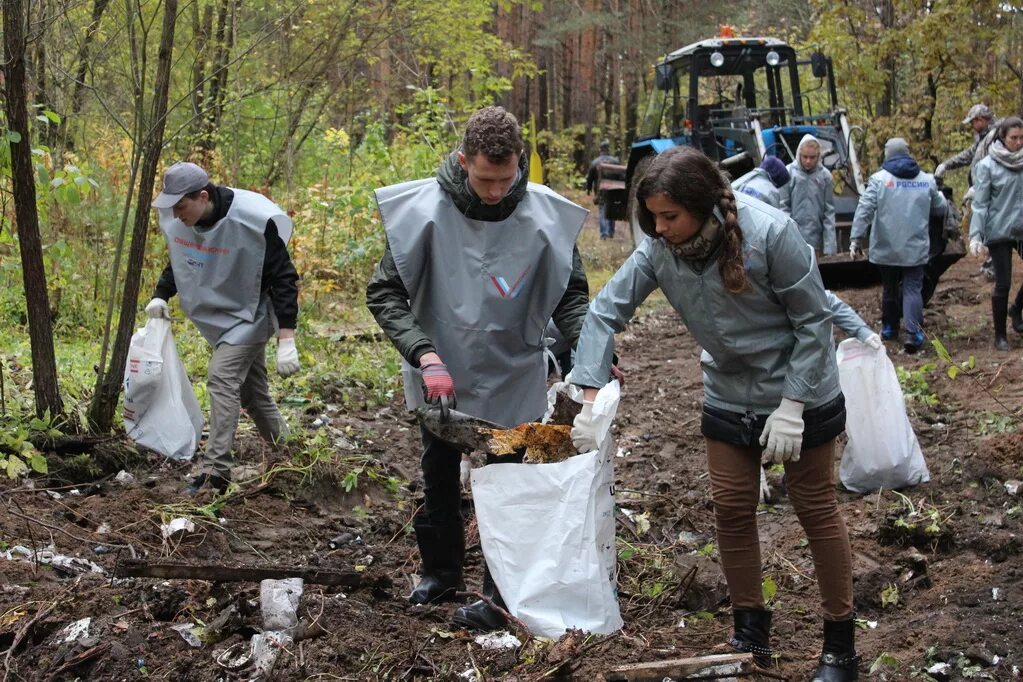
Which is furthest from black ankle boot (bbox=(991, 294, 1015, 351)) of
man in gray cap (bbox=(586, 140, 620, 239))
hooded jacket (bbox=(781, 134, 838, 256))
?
man in gray cap (bbox=(586, 140, 620, 239))

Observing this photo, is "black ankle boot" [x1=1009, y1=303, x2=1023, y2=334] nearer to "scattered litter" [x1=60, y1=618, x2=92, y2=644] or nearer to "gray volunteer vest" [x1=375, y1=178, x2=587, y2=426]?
"gray volunteer vest" [x1=375, y1=178, x2=587, y2=426]

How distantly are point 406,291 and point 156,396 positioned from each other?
2271 mm

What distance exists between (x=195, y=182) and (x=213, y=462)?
130 cm

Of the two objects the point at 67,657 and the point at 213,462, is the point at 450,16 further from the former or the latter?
the point at 67,657

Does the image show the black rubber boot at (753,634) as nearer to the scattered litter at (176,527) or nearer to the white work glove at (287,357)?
the scattered litter at (176,527)

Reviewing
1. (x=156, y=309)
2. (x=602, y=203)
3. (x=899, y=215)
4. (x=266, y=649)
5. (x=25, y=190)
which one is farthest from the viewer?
(x=602, y=203)

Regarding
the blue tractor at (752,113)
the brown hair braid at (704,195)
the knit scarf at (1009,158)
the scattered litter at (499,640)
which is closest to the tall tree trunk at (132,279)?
the scattered litter at (499,640)

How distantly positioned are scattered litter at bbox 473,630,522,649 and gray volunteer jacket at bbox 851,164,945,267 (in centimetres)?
566

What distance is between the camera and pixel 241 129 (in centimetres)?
1138

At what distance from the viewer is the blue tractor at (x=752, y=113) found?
1136cm

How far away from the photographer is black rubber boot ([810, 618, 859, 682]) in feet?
10.4

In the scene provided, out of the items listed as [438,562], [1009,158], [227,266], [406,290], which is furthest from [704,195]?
[1009,158]

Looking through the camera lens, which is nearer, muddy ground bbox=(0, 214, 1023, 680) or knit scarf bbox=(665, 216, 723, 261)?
knit scarf bbox=(665, 216, 723, 261)

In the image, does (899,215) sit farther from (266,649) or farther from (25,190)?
(266,649)
